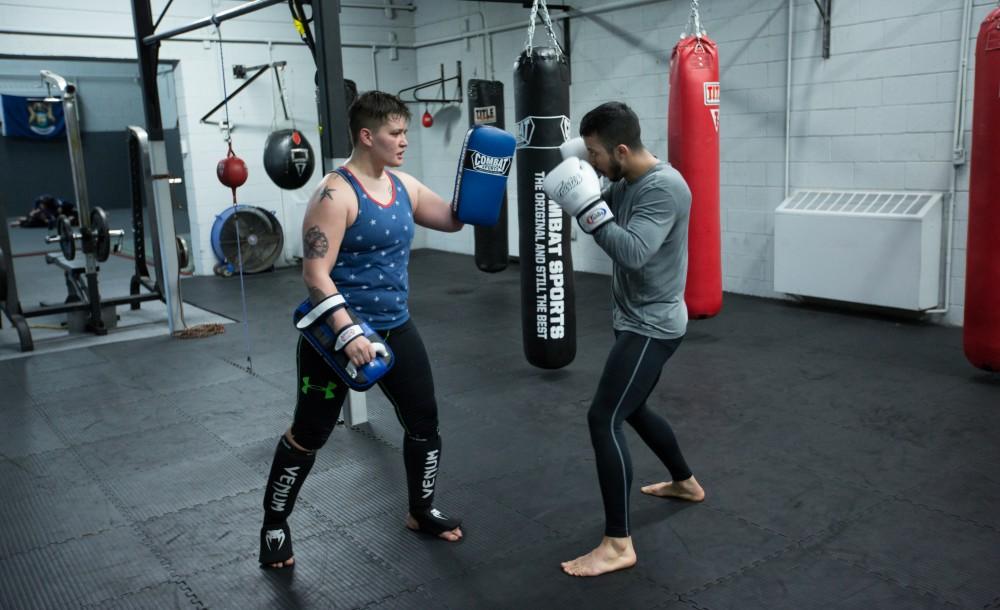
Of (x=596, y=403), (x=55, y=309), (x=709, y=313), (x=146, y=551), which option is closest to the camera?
(x=596, y=403)

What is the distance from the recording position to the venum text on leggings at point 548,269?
151 inches

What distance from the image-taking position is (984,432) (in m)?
3.27

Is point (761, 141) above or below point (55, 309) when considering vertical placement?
above

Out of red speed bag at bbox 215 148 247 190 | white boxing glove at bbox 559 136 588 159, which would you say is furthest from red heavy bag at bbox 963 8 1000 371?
red speed bag at bbox 215 148 247 190

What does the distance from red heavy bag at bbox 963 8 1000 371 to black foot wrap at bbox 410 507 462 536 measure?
108 inches

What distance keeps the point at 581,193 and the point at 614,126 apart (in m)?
0.20

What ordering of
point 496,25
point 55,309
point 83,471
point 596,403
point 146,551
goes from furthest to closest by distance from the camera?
point 496,25 → point 55,309 → point 83,471 → point 146,551 → point 596,403

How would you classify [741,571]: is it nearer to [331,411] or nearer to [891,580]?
[891,580]

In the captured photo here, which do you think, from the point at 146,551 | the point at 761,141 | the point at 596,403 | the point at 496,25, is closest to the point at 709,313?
the point at 761,141

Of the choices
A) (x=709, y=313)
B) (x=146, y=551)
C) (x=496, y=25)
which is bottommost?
(x=146, y=551)

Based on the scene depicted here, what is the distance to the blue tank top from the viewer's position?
2.18 meters

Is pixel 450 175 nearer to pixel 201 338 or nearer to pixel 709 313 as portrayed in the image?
pixel 201 338

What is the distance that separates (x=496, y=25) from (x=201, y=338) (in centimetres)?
462

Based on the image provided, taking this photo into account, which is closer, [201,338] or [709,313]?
[709,313]
